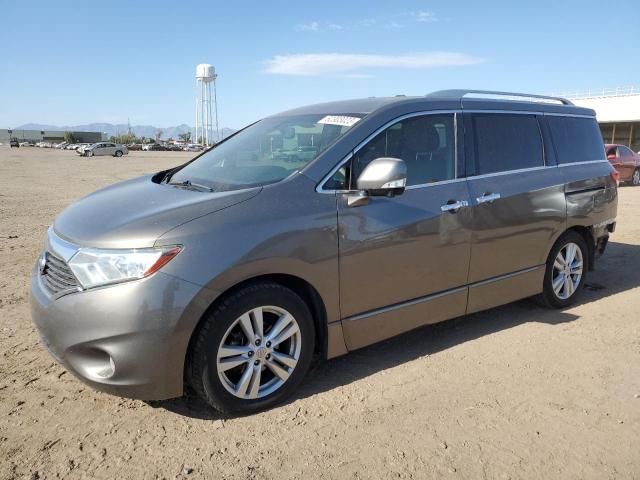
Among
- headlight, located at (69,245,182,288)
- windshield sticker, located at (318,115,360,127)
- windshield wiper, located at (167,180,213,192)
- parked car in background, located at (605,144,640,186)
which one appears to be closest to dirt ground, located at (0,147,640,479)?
headlight, located at (69,245,182,288)

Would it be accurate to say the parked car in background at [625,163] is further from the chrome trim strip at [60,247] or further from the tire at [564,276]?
the chrome trim strip at [60,247]

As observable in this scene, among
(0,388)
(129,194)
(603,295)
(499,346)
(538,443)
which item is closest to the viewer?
(538,443)

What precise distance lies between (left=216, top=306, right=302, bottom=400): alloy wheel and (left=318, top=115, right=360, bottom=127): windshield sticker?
138 cm

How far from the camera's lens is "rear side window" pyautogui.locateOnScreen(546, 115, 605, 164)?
488 cm

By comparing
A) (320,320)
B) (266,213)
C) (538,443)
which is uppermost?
(266,213)

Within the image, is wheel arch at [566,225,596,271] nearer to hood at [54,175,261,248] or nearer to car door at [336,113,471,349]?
car door at [336,113,471,349]

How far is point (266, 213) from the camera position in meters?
3.01

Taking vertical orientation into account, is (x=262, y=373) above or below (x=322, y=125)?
below

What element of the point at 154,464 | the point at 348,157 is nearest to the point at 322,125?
the point at 348,157

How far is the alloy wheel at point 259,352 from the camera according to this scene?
2.93 m

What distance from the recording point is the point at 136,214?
2965mm

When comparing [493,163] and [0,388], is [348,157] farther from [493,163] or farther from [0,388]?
[0,388]

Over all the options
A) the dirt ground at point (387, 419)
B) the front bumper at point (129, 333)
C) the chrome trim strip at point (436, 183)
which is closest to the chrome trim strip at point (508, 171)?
the chrome trim strip at point (436, 183)

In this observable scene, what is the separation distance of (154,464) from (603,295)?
15.6ft
